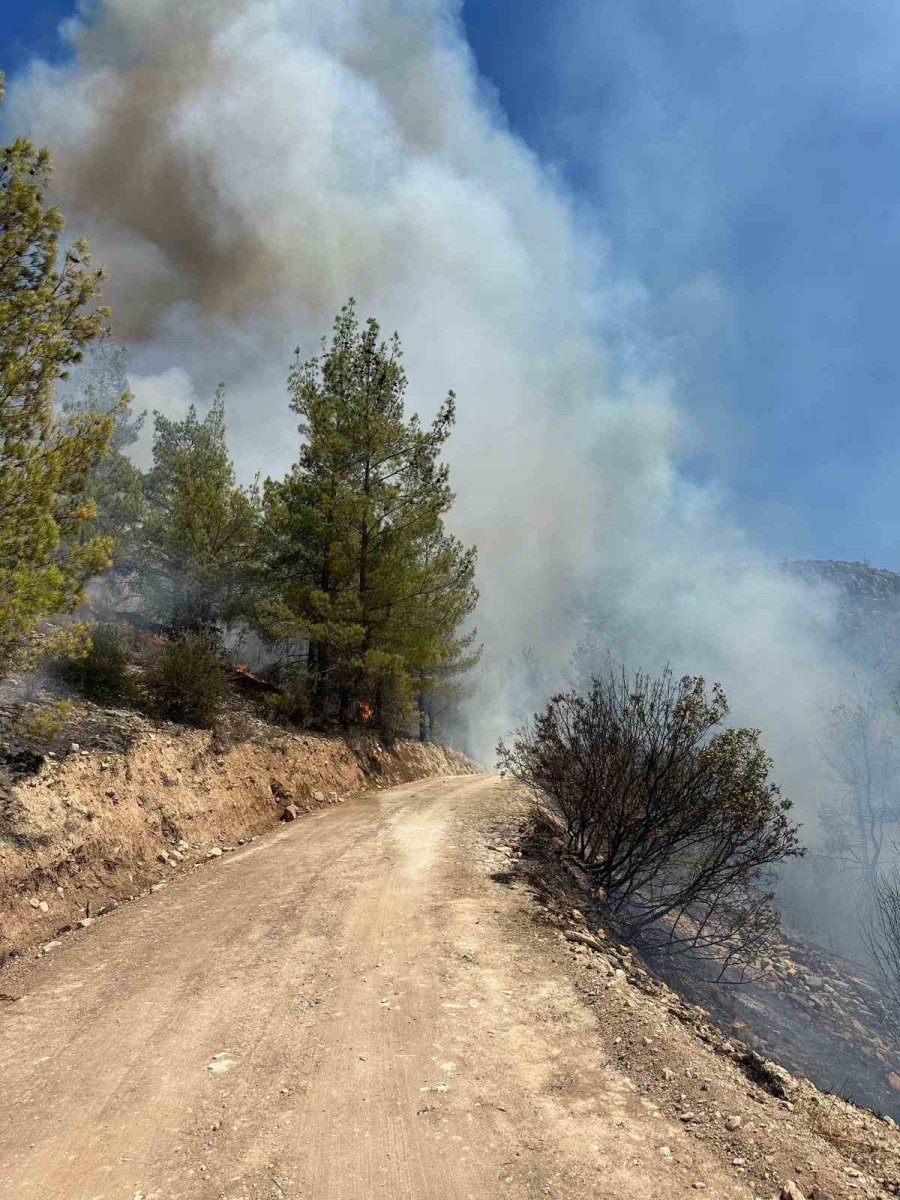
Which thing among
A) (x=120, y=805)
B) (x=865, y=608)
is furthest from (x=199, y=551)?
(x=865, y=608)

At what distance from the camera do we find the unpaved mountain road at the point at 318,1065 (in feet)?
13.0

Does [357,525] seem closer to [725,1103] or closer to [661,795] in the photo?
[661,795]

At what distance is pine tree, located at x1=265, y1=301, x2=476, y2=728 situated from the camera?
67.3 feet

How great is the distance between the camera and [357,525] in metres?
21.2

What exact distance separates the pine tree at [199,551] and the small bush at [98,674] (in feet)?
32.3

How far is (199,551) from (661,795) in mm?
20121

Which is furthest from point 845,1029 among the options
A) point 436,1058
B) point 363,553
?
point 363,553

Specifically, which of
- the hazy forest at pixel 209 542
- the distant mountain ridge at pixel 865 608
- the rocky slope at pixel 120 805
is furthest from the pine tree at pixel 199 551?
the distant mountain ridge at pixel 865 608

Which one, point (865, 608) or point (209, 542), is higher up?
point (865, 608)

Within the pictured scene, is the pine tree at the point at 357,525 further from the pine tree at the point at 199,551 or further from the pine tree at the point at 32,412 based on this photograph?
the pine tree at the point at 32,412

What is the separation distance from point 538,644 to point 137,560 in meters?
157

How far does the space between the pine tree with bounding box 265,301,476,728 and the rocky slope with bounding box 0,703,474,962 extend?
14.6 ft

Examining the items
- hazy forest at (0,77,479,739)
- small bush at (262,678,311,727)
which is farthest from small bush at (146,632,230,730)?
small bush at (262,678,311,727)

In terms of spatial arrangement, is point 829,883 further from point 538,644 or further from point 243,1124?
point 538,644
